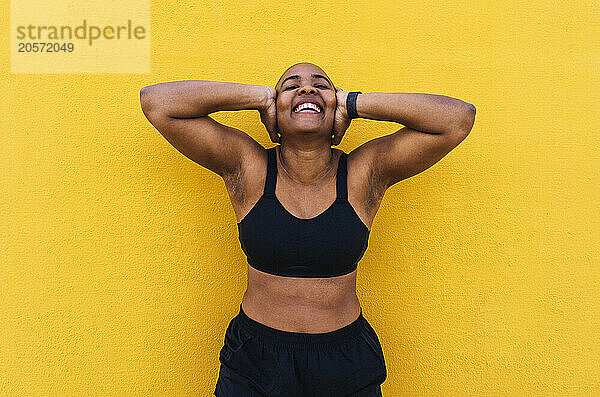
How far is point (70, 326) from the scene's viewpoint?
6.89 feet

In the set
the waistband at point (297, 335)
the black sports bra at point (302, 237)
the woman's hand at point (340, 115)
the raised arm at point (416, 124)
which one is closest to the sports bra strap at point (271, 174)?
the black sports bra at point (302, 237)

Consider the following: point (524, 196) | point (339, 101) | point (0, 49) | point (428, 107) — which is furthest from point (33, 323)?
point (524, 196)

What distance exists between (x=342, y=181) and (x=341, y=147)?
0.45m

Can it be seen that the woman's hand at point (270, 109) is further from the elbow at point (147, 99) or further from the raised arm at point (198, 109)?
the elbow at point (147, 99)

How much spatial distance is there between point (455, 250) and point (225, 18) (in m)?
1.40

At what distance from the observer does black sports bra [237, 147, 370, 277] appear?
1618 millimetres

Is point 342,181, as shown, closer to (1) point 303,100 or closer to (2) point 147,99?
(1) point 303,100

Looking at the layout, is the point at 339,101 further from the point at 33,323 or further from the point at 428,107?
the point at 33,323

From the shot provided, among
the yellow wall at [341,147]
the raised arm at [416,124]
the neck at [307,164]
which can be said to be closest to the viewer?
the raised arm at [416,124]

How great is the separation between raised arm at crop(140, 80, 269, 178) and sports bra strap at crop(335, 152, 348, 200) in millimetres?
342

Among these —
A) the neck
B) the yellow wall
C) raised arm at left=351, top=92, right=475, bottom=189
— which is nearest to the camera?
raised arm at left=351, top=92, right=475, bottom=189

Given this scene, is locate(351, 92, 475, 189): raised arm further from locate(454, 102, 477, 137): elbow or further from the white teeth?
the white teeth

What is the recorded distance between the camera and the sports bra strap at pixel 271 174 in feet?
5.53

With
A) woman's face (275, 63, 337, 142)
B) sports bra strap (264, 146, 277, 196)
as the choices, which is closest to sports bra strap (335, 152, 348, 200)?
woman's face (275, 63, 337, 142)
